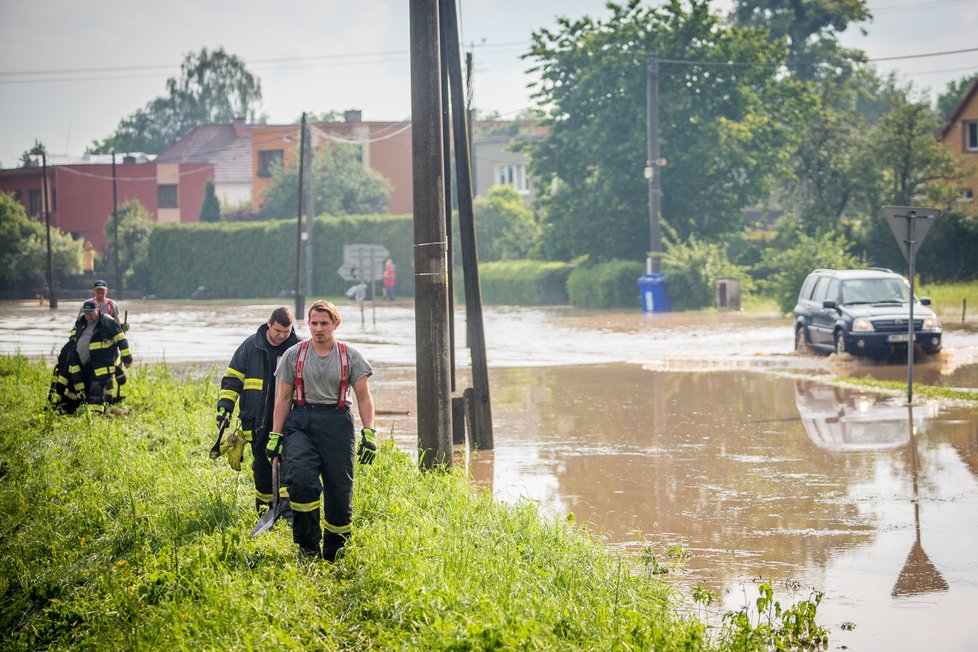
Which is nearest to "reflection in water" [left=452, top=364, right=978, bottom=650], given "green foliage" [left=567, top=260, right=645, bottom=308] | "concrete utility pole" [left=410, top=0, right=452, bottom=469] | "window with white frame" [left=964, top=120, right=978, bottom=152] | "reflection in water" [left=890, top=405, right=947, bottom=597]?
"reflection in water" [left=890, top=405, right=947, bottom=597]

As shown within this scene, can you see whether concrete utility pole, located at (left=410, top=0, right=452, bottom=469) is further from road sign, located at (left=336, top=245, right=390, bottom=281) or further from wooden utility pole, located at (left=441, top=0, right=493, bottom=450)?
road sign, located at (left=336, top=245, right=390, bottom=281)

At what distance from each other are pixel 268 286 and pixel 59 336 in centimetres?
3011

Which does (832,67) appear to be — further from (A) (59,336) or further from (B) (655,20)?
(A) (59,336)

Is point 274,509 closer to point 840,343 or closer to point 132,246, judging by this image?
point 840,343

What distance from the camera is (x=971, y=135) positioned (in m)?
58.3

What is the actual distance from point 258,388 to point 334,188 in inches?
2376

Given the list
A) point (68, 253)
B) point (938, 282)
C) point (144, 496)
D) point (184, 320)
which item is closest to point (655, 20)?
point (938, 282)

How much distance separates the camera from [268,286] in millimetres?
62188

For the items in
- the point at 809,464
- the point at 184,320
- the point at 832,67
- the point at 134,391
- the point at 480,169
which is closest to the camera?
the point at 809,464

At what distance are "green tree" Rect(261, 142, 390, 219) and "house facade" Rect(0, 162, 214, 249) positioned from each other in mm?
8823

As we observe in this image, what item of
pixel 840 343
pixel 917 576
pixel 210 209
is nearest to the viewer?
pixel 917 576

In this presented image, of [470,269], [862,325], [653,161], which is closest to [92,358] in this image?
[470,269]

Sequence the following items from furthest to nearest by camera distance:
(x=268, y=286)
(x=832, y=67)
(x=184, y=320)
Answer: (x=832, y=67) < (x=268, y=286) < (x=184, y=320)

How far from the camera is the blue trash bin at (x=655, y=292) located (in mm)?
40188
